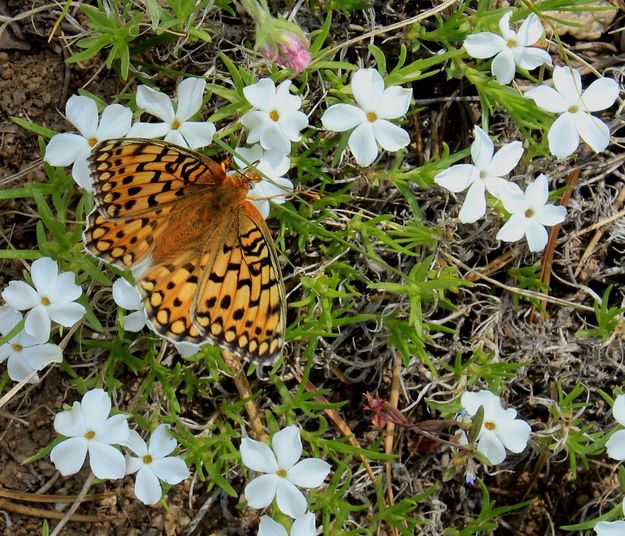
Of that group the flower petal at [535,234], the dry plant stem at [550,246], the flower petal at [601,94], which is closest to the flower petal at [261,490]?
the flower petal at [535,234]

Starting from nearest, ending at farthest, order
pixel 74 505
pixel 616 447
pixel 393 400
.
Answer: pixel 616 447 < pixel 74 505 < pixel 393 400

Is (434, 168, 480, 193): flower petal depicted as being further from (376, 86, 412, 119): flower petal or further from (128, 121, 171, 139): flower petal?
(128, 121, 171, 139): flower petal

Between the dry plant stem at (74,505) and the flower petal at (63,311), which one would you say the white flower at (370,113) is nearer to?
the flower petal at (63,311)

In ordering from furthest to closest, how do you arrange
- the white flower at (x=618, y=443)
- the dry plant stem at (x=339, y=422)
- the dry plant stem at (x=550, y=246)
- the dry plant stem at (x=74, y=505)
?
the dry plant stem at (x=550, y=246)
the dry plant stem at (x=339, y=422)
the dry plant stem at (x=74, y=505)
the white flower at (x=618, y=443)

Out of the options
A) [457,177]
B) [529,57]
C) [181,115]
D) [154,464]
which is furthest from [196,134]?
[529,57]

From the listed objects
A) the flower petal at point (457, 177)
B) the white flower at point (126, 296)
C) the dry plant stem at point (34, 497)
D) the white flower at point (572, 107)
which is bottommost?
the dry plant stem at point (34, 497)

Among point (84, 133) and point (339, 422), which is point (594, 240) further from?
point (84, 133)
